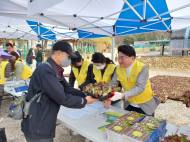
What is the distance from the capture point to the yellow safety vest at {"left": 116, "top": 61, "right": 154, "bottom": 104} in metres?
2.69

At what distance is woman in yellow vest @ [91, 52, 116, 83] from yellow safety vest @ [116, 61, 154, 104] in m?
0.61

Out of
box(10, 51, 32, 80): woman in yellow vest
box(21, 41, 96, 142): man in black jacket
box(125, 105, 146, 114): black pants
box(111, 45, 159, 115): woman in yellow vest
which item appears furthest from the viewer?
box(10, 51, 32, 80): woman in yellow vest

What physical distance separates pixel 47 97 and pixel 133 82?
1.20 meters

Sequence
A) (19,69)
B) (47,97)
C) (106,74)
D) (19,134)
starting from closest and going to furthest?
(47,97) → (106,74) → (19,134) → (19,69)

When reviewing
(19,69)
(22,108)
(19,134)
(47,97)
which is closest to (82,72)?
(19,134)

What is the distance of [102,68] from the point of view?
11.7 ft

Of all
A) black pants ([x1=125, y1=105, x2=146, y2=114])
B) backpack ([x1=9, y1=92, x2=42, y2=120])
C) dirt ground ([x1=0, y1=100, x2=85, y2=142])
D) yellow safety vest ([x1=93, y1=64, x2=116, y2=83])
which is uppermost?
yellow safety vest ([x1=93, y1=64, x2=116, y2=83])

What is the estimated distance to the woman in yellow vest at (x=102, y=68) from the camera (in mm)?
3484

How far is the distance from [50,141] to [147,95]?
1.33 meters

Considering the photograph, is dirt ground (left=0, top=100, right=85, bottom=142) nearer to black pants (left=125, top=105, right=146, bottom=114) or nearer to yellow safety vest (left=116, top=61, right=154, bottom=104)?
black pants (left=125, top=105, right=146, bottom=114)

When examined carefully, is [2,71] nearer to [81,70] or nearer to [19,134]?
[19,134]

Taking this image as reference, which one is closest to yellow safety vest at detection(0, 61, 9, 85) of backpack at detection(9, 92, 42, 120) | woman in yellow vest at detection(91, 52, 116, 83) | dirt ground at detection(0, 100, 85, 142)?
dirt ground at detection(0, 100, 85, 142)

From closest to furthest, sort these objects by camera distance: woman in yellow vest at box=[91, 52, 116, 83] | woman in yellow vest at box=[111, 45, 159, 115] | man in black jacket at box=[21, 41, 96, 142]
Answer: man in black jacket at box=[21, 41, 96, 142], woman in yellow vest at box=[111, 45, 159, 115], woman in yellow vest at box=[91, 52, 116, 83]

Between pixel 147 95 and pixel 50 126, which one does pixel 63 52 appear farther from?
pixel 147 95
